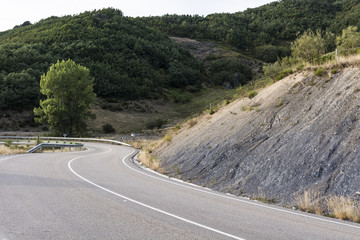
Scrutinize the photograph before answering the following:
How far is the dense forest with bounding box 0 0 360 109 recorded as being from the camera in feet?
256

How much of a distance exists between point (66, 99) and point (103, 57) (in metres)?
47.0

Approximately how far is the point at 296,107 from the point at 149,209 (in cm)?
938

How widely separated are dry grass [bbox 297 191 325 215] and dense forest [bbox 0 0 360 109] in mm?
62848

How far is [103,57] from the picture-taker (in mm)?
95500

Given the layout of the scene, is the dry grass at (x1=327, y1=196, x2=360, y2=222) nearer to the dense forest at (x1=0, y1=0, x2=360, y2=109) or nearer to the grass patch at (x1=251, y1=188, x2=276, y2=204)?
the grass patch at (x1=251, y1=188, x2=276, y2=204)

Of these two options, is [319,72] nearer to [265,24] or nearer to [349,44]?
[349,44]

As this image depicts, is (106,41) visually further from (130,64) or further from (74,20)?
(74,20)

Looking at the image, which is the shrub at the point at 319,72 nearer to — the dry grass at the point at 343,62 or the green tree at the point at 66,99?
the dry grass at the point at 343,62

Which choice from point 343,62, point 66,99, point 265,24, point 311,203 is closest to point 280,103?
point 343,62

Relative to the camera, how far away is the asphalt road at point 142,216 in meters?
6.04

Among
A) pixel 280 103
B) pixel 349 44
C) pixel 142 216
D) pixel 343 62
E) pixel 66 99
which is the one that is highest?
pixel 349 44

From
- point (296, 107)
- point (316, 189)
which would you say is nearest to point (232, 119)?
point (296, 107)

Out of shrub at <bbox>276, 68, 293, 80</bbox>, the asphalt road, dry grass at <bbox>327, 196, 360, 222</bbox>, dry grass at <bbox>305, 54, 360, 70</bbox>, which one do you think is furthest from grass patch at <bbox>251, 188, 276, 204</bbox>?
shrub at <bbox>276, 68, 293, 80</bbox>

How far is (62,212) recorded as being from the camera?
742cm
